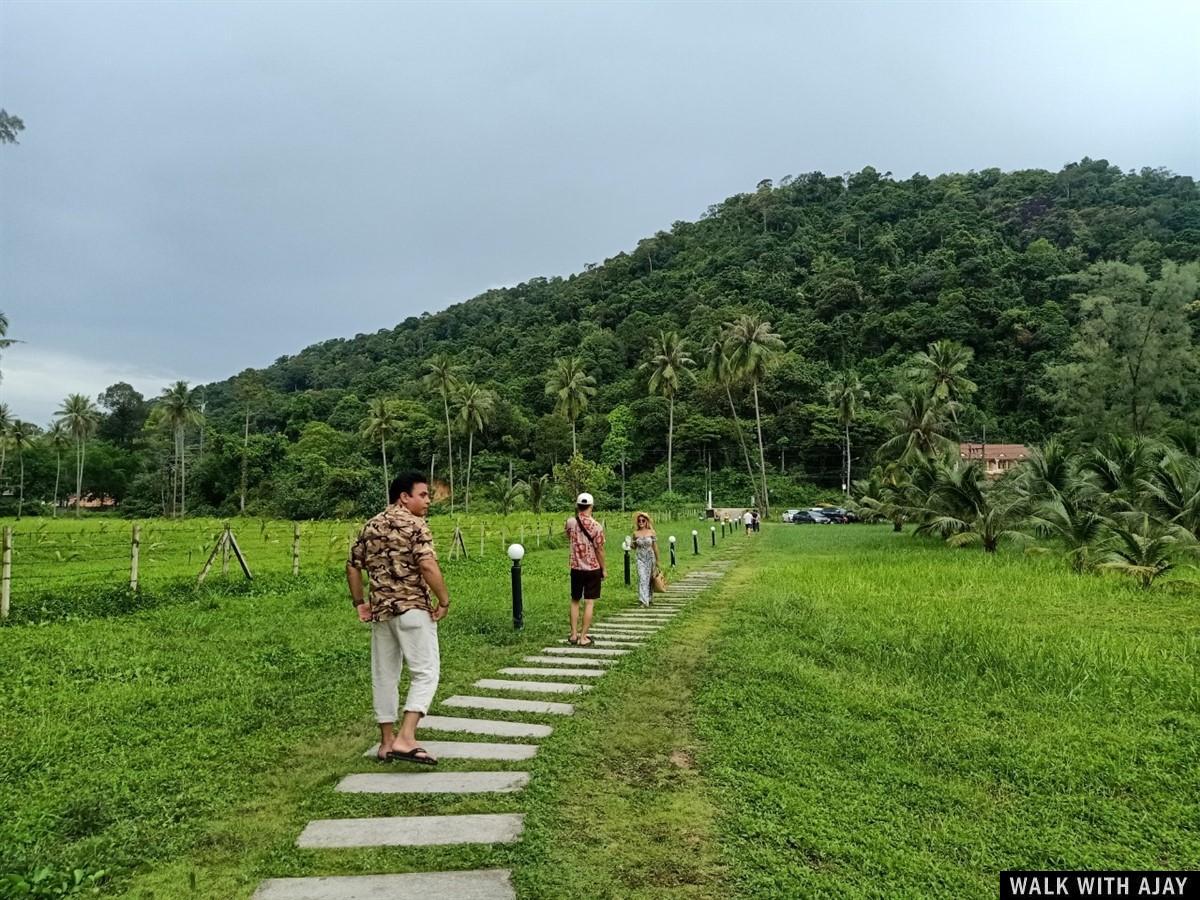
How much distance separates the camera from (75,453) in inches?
2566

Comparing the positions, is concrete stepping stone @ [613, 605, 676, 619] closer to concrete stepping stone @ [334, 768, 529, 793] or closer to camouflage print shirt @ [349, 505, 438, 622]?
camouflage print shirt @ [349, 505, 438, 622]

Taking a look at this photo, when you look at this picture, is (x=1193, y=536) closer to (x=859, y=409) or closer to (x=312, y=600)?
(x=312, y=600)

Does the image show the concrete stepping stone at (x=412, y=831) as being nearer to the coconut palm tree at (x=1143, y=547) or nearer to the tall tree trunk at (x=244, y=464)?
the coconut palm tree at (x=1143, y=547)

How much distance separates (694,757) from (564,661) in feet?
8.30

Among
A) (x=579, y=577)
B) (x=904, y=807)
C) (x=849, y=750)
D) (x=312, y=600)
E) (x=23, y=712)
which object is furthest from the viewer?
(x=312, y=600)

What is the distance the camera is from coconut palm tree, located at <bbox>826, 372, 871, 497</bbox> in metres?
51.8

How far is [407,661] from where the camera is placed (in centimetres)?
407

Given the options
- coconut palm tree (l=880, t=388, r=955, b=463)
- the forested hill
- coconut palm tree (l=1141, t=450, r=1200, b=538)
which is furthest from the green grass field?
the forested hill

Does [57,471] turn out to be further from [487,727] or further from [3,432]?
[487,727]

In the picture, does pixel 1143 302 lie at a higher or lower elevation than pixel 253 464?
higher

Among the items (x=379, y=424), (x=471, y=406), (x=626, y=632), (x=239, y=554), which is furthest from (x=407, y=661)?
(x=379, y=424)

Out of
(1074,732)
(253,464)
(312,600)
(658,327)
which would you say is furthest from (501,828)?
(658,327)

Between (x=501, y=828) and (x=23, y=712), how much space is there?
4.10 m

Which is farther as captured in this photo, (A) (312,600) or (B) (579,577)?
(A) (312,600)
